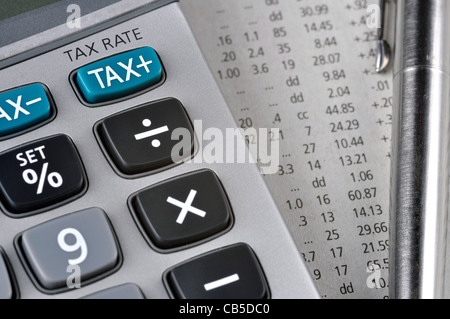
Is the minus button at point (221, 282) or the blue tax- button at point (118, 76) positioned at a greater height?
the blue tax- button at point (118, 76)

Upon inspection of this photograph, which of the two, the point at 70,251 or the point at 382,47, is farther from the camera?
the point at 382,47

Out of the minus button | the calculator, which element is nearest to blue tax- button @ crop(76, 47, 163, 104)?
the calculator

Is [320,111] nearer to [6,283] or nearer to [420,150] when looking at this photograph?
[420,150]

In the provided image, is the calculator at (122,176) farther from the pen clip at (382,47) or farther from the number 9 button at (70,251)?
the pen clip at (382,47)

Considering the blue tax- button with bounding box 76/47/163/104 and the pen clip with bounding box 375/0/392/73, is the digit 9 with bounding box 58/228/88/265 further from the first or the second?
the pen clip with bounding box 375/0/392/73

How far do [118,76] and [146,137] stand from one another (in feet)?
0.12

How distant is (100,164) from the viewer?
32cm

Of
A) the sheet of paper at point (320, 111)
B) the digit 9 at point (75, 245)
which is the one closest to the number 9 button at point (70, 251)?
the digit 9 at point (75, 245)

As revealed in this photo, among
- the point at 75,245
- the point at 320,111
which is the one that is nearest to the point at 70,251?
the point at 75,245

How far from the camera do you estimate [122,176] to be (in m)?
0.31

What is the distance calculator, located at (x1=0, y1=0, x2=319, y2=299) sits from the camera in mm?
292

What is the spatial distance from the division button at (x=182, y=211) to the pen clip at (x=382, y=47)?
159 mm

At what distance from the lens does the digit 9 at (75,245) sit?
0.96 ft
